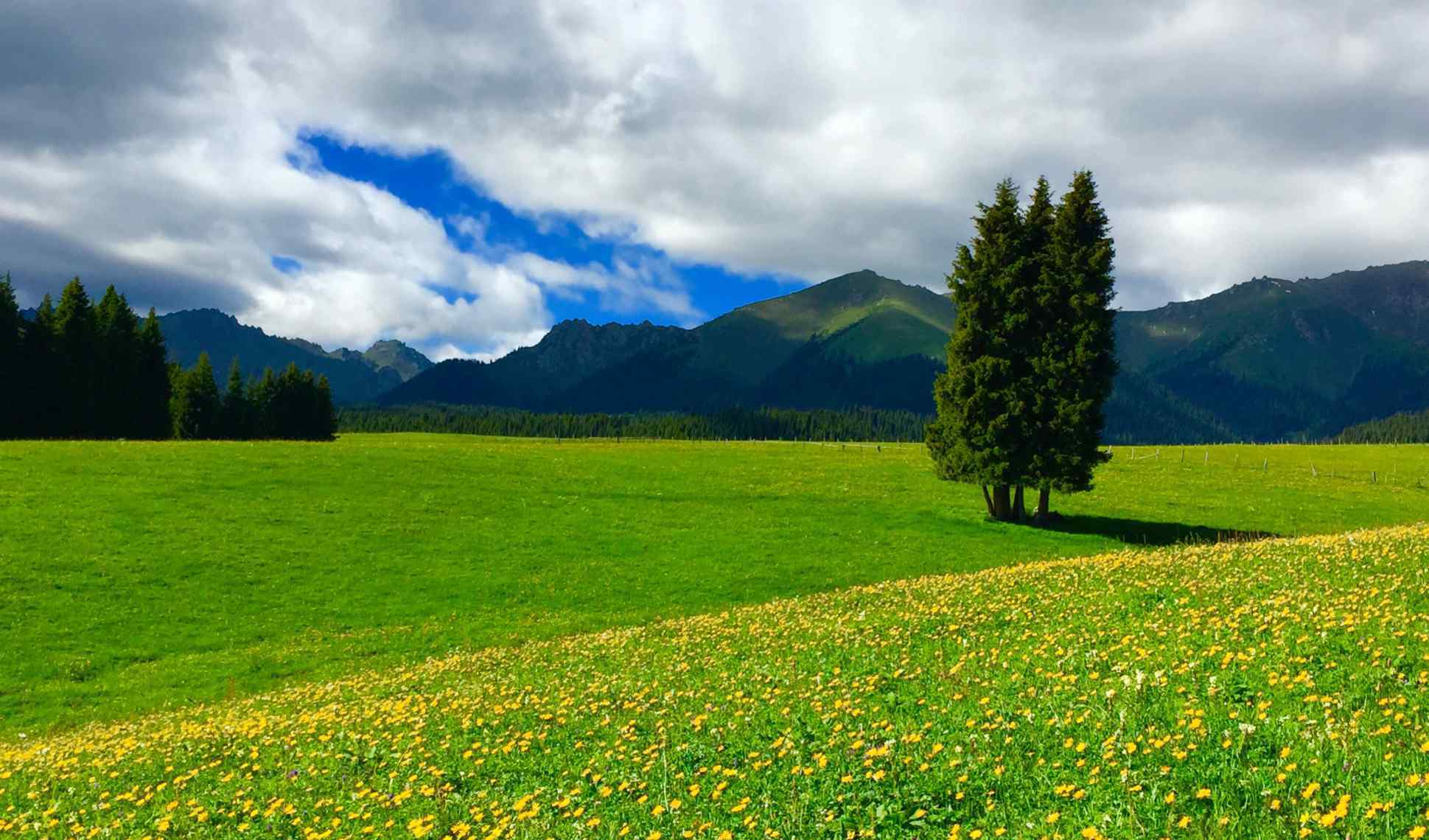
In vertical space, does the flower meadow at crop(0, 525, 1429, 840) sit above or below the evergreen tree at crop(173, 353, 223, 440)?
below

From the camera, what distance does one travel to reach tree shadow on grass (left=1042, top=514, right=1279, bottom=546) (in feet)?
144

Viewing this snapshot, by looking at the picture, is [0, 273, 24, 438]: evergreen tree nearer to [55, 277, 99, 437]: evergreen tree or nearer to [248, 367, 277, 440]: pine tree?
[55, 277, 99, 437]: evergreen tree

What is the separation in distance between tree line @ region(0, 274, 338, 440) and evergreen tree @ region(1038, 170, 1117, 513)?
92.9 meters

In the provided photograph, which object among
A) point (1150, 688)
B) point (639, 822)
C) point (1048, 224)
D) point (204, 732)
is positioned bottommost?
point (204, 732)

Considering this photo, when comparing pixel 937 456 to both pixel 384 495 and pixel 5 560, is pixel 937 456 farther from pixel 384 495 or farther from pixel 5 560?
pixel 5 560

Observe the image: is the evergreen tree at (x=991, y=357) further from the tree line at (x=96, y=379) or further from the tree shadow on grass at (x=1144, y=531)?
the tree line at (x=96, y=379)

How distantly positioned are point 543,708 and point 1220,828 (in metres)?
11.2

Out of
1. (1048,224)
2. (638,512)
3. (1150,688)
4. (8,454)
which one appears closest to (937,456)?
(1048,224)

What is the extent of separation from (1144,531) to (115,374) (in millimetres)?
101590

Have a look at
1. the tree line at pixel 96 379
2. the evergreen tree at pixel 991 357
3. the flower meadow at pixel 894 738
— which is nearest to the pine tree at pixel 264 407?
the tree line at pixel 96 379

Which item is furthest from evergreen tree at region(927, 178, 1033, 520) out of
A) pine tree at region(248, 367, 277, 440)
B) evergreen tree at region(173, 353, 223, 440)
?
pine tree at region(248, 367, 277, 440)

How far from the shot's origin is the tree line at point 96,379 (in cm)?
7531

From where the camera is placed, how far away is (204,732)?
620 inches

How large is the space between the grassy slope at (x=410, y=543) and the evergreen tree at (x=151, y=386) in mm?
36490
